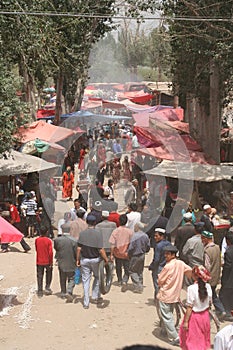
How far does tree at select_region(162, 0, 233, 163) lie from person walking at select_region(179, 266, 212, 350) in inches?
289

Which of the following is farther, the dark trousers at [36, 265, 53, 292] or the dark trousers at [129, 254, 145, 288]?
the dark trousers at [129, 254, 145, 288]

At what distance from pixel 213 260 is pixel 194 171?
6032 mm

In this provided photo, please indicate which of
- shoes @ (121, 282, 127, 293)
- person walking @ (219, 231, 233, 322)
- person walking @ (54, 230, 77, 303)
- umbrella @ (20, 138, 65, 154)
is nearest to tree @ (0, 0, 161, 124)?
umbrella @ (20, 138, 65, 154)

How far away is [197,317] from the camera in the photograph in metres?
6.77

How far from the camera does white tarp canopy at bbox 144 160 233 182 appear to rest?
14.1 m

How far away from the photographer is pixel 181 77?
19.7 metres

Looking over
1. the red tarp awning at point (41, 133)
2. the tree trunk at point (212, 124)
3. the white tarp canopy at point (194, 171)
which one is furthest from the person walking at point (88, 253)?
the red tarp awning at point (41, 133)

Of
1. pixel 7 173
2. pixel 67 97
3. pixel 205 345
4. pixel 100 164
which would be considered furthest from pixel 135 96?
pixel 205 345

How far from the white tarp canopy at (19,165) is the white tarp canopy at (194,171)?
9.46 ft

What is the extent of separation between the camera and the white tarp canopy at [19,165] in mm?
14617

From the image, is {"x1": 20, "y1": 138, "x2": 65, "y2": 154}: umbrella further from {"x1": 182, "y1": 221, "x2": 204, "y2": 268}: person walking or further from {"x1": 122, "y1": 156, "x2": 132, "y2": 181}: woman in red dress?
{"x1": 182, "y1": 221, "x2": 204, "y2": 268}: person walking

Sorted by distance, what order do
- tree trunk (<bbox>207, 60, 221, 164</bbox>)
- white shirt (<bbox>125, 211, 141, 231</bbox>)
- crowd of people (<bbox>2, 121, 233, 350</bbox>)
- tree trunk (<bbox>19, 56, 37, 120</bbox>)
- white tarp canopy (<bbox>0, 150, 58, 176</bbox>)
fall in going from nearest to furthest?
crowd of people (<bbox>2, 121, 233, 350</bbox>)
white shirt (<bbox>125, 211, 141, 231</bbox>)
white tarp canopy (<bbox>0, 150, 58, 176</bbox>)
tree trunk (<bbox>207, 60, 221, 164</bbox>)
tree trunk (<bbox>19, 56, 37, 120</bbox>)

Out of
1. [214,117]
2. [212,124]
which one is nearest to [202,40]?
[214,117]

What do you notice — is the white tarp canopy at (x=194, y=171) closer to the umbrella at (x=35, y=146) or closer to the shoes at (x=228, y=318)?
the umbrella at (x=35, y=146)
